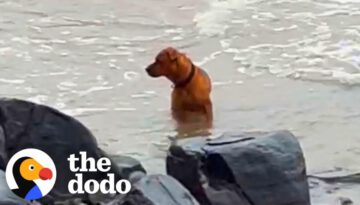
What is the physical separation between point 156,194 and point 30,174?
1.73 ft

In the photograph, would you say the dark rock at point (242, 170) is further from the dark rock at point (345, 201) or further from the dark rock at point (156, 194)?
the dark rock at point (156, 194)

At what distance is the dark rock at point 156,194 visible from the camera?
4434mm

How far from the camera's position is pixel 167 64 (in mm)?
7543

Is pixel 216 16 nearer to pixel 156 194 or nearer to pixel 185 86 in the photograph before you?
pixel 185 86

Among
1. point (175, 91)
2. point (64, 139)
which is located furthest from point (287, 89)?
point (64, 139)

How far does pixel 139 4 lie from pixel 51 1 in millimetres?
935

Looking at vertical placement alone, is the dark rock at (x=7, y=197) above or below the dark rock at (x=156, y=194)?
above

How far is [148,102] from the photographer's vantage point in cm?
775

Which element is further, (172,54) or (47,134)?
(172,54)

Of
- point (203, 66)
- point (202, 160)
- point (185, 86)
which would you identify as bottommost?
point (203, 66)

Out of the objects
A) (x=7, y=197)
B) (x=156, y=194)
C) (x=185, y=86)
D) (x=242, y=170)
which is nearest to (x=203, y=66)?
(x=185, y=86)

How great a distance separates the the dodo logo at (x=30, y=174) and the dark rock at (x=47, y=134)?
161mm

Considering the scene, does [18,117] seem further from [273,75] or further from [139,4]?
[139,4]

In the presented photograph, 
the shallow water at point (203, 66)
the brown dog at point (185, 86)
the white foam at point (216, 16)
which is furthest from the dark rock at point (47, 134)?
the white foam at point (216, 16)
